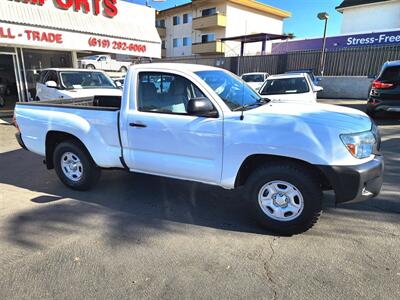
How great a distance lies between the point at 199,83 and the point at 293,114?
44.2 inches

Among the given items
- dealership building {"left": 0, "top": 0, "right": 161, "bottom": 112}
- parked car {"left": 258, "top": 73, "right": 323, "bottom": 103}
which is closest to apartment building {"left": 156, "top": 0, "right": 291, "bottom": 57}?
dealership building {"left": 0, "top": 0, "right": 161, "bottom": 112}

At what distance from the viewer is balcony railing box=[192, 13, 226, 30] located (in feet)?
113

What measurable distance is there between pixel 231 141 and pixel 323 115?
3.26ft

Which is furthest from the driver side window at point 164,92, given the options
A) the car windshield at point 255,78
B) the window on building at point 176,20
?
the window on building at point 176,20

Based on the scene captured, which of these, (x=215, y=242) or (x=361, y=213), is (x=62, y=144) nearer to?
(x=215, y=242)

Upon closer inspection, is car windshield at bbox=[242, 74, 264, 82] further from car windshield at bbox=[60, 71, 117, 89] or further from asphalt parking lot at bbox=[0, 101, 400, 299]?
Answer: asphalt parking lot at bbox=[0, 101, 400, 299]

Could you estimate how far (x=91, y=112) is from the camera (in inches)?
166

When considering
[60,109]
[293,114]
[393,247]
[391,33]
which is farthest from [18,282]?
[391,33]

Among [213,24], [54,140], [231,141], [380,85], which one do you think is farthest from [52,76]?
[213,24]

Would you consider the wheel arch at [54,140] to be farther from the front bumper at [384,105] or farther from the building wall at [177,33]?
the building wall at [177,33]

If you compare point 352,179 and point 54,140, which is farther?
point 54,140

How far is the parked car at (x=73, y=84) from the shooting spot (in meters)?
9.12

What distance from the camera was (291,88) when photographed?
9047 mm

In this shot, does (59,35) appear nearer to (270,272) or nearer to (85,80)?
(85,80)
